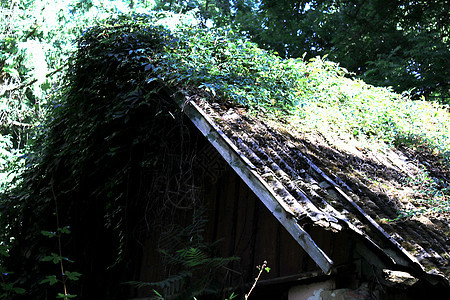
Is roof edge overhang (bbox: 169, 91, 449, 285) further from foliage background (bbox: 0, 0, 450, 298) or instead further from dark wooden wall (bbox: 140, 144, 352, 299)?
foliage background (bbox: 0, 0, 450, 298)

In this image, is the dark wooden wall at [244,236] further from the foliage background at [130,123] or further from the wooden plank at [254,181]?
the wooden plank at [254,181]

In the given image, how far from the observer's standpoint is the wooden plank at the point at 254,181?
2967mm

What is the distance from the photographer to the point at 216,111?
4.55 metres

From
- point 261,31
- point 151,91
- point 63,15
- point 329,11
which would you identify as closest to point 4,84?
point 63,15

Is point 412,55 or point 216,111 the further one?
point 412,55

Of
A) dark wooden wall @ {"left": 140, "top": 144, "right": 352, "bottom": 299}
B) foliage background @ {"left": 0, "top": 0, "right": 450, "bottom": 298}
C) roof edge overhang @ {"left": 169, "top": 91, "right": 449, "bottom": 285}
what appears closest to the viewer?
roof edge overhang @ {"left": 169, "top": 91, "right": 449, "bottom": 285}

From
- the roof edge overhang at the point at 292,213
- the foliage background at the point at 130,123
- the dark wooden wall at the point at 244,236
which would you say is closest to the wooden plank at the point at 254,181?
the roof edge overhang at the point at 292,213

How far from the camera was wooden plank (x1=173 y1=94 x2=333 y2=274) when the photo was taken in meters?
2.97

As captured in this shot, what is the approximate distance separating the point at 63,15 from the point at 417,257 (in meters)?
14.2

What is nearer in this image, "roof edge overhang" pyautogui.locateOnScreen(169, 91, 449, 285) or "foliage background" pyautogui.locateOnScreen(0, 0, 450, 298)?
"roof edge overhang" pyautogui.locateOnScreen(169, 91, 449, 285)

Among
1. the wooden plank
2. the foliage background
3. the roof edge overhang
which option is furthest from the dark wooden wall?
the wooden plank

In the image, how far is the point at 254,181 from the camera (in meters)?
Answer: 3.42

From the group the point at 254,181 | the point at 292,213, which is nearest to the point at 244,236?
the point at 254,181

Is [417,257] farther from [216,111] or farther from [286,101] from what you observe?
[286,101]
